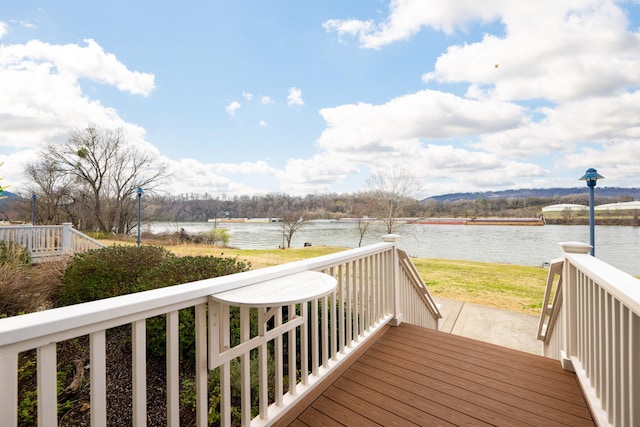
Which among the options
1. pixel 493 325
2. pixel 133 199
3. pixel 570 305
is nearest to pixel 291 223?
pixel 133 199

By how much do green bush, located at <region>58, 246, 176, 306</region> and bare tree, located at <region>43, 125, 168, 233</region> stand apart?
17.3 metres

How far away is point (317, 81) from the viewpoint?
12.7 metres

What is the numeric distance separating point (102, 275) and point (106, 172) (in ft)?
59.6

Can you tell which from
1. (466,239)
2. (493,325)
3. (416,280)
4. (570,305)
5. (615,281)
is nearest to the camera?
(615,281)

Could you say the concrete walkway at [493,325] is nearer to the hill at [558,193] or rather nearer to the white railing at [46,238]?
the hill at [558,193]

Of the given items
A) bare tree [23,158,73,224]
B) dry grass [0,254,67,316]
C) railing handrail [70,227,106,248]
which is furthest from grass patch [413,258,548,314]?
bare tree [23,158,73,224]

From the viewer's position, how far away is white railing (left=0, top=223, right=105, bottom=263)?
25.8 feet

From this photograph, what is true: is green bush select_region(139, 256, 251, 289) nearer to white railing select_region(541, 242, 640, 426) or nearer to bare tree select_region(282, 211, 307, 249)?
white railing select_region(541, 242, 640, 426)

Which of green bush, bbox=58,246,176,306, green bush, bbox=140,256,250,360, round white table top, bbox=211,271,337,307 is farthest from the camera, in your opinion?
green bush, bbox=58,246,176,306

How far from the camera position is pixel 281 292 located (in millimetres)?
1350

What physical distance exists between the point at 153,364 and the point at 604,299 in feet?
10.5

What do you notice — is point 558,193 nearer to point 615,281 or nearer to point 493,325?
point 493,325

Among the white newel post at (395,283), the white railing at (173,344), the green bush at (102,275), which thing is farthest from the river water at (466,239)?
the white railing at (173,344)

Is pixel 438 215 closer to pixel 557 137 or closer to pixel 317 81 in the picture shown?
pixel 557 137
